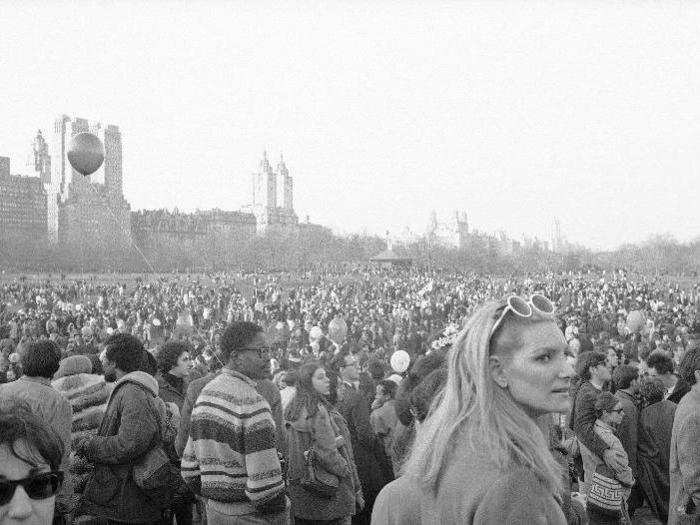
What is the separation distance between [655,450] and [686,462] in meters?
2.44

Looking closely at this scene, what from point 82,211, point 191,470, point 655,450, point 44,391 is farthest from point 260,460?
point 82,211

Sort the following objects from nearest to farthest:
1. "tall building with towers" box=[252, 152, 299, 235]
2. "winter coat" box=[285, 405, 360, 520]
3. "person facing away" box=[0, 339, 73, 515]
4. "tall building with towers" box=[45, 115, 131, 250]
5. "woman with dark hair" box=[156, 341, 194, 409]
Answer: "person facing away" box=[0, 339, 73, 515]
"winter coat" box=[285, 405, 360, 520]
"woman with dark hair" box=[156, 341, 194, 409]
"tall building with towers" box=[45, 115, 131, 250]
"tall building with towers" box=[252, 152, 299, 235]

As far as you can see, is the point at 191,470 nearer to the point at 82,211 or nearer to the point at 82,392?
the point at 82,392

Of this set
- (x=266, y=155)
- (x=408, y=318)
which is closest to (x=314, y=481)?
(x=408, y=318)

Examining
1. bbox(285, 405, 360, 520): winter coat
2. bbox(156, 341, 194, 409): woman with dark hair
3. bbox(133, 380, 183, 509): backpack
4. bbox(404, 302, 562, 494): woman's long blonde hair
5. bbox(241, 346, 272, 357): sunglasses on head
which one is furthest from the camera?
bbox(156, 341, 194, 409): woman with dark hair

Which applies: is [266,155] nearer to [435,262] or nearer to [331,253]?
[331,253]

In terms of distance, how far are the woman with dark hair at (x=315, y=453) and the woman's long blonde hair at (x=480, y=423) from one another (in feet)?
8.26

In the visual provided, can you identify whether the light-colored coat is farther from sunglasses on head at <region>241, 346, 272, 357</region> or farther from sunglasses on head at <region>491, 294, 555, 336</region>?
sunglasses on head at <region>241, 346, 272, 357</region>

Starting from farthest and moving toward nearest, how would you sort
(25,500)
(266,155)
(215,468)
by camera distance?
1. (266,155)
2. (215,468)
3. (25,500)

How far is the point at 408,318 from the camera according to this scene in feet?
97.6

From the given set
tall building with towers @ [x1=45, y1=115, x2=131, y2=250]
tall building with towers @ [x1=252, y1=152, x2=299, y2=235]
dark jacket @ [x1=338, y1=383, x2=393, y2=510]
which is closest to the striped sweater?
dark jacket @ [x1=338, y1=383, x2=393, y2=510]

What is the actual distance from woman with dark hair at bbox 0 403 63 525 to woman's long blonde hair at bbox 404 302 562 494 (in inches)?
46.9

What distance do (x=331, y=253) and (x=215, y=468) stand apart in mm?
103103

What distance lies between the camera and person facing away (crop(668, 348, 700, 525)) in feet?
11.2
